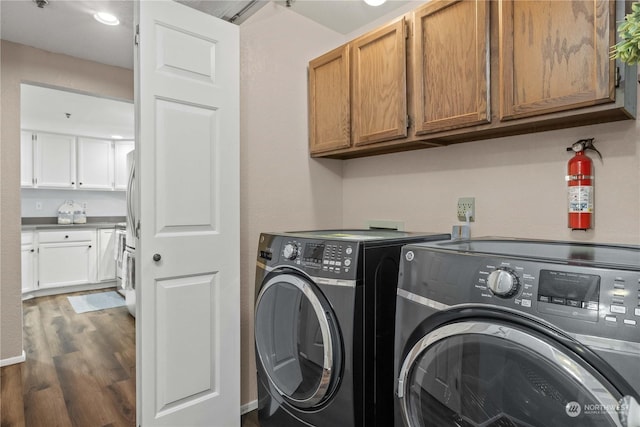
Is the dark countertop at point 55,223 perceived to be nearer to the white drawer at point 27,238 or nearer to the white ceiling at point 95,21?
the white drawer at point 27,238

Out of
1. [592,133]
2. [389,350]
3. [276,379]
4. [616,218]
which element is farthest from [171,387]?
[592,133]

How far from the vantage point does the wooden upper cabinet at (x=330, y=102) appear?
206 centimetres

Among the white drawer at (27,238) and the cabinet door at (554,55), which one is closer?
the cabinet door at (554,55)

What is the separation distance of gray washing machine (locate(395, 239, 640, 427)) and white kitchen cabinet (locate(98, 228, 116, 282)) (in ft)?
17.3

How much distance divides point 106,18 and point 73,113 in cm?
254

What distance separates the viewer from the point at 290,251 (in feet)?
4.91

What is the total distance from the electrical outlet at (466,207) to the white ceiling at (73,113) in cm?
314

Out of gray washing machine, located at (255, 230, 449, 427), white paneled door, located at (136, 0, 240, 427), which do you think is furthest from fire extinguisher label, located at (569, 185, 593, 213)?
white paneled door, located at (136, 0, 240, 427)

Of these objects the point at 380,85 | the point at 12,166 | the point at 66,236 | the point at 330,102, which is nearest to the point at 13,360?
the point at 12,166

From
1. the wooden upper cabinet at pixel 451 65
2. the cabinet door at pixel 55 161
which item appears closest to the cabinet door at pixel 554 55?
the wooden upper cabinet at pixel 451 65

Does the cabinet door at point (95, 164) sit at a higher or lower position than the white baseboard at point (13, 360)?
higher

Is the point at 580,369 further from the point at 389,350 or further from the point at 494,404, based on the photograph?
the point at 389,350

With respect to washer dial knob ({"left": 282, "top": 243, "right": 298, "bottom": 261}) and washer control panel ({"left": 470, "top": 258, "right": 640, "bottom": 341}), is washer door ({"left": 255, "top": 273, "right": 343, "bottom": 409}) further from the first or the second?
washer control panel ({"left": 470, "top": 258, "right": 640, "bottom": 341})

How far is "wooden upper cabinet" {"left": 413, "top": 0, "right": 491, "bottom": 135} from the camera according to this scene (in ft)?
4.75
